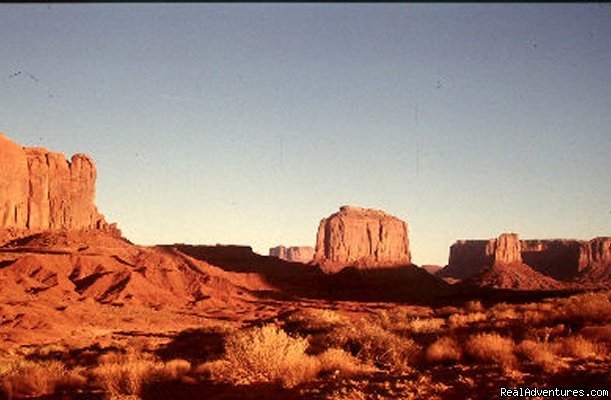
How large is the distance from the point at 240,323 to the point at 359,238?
10753 centimetres

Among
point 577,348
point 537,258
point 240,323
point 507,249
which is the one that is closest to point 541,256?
point 537,258

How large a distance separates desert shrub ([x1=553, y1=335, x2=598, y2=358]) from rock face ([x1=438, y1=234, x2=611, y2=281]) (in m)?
111

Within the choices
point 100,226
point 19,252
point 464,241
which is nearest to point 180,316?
point 19,252

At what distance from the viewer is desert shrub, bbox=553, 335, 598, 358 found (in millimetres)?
11273

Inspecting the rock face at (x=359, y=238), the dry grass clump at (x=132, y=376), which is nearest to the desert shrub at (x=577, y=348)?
the dry grass clump at (x=132, y=376)

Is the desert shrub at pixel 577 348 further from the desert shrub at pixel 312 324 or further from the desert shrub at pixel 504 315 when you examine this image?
the desert shrub at pixel 312 324

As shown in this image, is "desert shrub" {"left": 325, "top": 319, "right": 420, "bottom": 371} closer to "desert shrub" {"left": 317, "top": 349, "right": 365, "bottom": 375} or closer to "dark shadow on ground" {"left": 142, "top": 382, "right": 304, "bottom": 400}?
"desert shrub" {"left": 317, "top": 349, "right": 365, "bottom": 375}

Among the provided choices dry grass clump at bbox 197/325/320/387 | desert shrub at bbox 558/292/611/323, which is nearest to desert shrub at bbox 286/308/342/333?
desert shrub at bbox 558/292/611/323

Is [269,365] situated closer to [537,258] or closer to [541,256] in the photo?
[537,258]

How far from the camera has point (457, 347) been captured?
13.0 m

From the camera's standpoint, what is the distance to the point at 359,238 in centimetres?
14025

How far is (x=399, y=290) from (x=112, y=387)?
6690cm

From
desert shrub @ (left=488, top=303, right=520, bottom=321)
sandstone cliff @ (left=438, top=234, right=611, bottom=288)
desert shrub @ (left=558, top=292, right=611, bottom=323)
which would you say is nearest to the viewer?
desert shrub @ (left=558, top=292, right=611, bottom=323)

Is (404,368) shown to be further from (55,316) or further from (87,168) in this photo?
(87,168)
